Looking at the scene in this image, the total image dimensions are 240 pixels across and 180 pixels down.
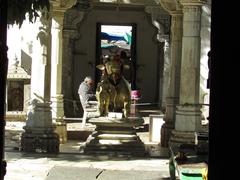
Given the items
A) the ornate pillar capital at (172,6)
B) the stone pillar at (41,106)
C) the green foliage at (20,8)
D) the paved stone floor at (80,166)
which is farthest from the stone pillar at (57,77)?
the green foliage at (20,8)

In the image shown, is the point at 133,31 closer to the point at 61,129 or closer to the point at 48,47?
the point at 61,129

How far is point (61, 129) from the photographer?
1248 cm

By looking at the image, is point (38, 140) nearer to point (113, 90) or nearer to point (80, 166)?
point (80, 166)

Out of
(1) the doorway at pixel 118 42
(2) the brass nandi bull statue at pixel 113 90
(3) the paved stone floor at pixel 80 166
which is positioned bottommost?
(3) the paved stone floor at pixel 80 166

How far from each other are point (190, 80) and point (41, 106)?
9.35ft

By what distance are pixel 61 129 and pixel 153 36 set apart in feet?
32.9

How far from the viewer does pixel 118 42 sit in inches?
1013

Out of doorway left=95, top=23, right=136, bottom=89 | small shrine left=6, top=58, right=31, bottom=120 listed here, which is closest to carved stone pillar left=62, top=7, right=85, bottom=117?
doorway left=95, top=23, right=136, bottom=89

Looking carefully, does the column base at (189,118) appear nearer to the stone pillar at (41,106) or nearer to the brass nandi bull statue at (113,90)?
the brass nandi bull statue at (113,90)

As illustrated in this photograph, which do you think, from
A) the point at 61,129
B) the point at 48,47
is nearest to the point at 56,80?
the point at 61,129

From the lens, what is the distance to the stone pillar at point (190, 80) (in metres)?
10.7

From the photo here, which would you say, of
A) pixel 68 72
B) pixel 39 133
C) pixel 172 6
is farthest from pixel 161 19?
pixel 39 133

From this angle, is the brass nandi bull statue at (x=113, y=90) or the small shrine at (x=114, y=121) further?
A: the brass nandi bull statue at (x=113, y=90)

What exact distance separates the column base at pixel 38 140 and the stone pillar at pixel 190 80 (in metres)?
2.28
